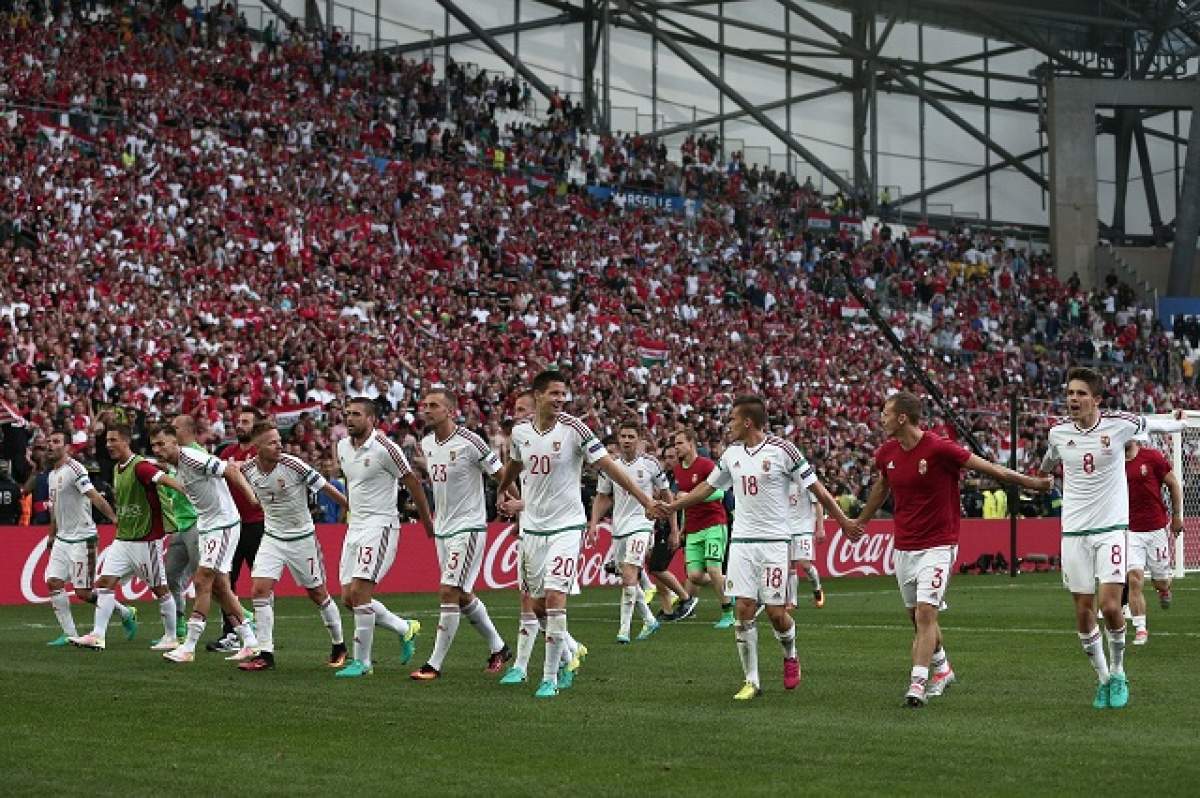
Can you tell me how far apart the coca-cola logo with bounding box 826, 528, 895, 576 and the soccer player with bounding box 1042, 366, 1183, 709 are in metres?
22.4

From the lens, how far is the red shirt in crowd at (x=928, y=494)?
13.4 m

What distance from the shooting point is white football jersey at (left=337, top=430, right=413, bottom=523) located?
16.2 meters

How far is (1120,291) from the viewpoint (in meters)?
60.0

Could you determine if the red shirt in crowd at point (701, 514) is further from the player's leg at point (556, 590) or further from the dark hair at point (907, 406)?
the dark hair at point (907, 406)

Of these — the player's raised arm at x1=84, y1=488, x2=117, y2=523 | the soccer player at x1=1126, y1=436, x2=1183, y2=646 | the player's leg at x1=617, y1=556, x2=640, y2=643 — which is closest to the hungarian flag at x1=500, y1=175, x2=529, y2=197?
the player's leg at x1=617, y1=556, x2=640, y2=643

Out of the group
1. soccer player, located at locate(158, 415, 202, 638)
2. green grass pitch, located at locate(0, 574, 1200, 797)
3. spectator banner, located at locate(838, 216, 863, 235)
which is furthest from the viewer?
spectator banner, located at locate(838, 216, 863, 235)

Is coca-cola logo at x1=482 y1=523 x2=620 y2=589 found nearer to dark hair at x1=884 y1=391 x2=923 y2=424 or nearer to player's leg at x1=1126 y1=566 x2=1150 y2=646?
player's leg at x1=1126 y1=566 x2=1150 y2=646

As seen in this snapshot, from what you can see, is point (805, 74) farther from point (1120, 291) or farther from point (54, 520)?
point (54, 520)

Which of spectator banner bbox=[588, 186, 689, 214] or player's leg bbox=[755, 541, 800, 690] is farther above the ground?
spectator banner bbox=[588, 186, 689, 214]

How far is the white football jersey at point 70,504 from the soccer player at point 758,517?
339 inches

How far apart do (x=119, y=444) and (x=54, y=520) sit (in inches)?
87.6

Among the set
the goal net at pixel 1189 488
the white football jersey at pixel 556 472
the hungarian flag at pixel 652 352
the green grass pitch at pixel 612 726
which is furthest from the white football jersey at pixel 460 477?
the hungarian flag at pixel 652 352

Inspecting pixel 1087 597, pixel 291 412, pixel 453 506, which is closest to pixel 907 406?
pixel 1087 597

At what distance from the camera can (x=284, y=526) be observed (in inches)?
672
